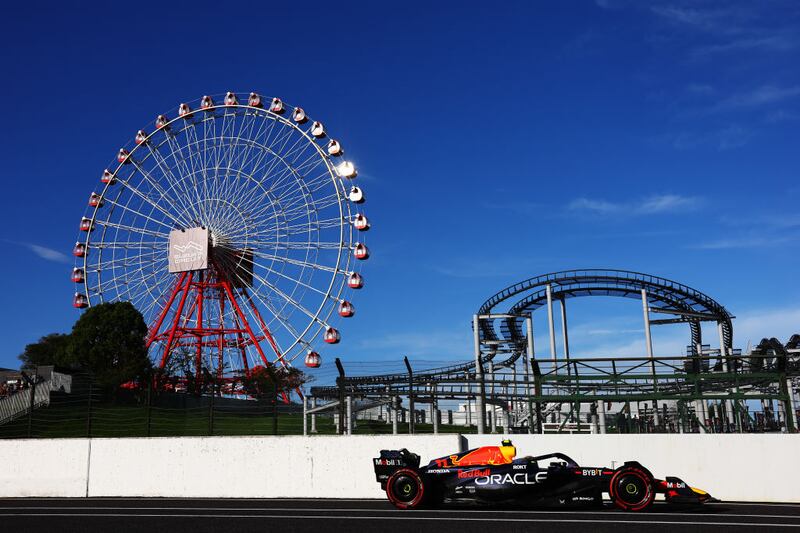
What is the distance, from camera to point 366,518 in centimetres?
1092

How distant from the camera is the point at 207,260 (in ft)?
134

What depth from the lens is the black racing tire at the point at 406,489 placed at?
12.3 m

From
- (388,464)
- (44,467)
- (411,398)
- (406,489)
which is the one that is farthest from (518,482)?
(44,467)

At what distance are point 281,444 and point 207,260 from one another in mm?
27139

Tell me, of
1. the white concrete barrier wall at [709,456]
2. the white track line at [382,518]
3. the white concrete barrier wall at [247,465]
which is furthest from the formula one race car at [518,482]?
the white concrete barrier wall at [247,465]

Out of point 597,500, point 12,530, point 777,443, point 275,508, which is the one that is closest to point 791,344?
point 777,443

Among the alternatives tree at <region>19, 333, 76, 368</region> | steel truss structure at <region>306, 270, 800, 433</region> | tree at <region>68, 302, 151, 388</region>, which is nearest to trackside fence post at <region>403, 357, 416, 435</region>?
steel truss structure at <region>306, 270, 800, 433</region>

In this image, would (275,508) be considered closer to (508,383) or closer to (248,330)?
(508,383)

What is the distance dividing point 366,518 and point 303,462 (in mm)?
4504

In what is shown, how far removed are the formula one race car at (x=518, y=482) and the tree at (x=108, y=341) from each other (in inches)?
1319

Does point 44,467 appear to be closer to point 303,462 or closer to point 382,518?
point 303,462

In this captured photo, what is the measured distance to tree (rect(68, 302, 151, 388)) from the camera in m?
42.7

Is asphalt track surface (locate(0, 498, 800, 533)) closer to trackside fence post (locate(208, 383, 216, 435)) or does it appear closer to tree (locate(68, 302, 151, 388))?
trackside fence post (locate(208, 383, 216, 435))

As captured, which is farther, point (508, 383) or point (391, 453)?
point (508, 383)
